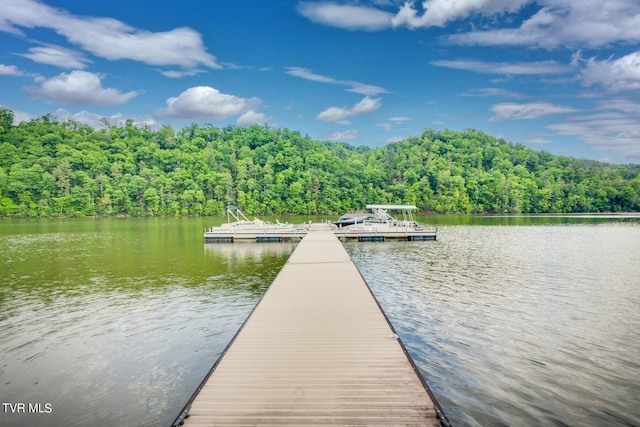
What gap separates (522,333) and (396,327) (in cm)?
403

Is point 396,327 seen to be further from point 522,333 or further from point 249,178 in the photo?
point 249,178

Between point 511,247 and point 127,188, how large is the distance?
90.7 meters

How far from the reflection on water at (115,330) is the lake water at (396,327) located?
0.05 metres

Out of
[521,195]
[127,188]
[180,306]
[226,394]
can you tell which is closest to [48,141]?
[127,188]

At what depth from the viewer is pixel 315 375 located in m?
7.00

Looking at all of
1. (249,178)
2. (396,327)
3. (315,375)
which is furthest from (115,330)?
(249,178)

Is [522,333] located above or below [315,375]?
below

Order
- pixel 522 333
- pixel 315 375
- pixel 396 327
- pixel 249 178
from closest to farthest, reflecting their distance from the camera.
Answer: pixel 315 375, pixel 522 333, pixel 396 327, pixel 249 178

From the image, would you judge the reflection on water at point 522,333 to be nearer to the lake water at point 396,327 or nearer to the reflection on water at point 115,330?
the lake water at point 396,327

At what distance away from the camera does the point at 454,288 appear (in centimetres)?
1838

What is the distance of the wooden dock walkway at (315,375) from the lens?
572 cm

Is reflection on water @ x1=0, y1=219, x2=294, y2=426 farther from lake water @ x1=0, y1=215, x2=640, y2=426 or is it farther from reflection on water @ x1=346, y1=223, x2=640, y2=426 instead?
reflection on water @ x1=346, y1=223, x2=640, y2=426

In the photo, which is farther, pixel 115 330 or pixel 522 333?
pixel 115 330

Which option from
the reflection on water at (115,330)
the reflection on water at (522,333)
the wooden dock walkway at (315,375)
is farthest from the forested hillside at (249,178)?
the wooden dock walkway at (315,375)
